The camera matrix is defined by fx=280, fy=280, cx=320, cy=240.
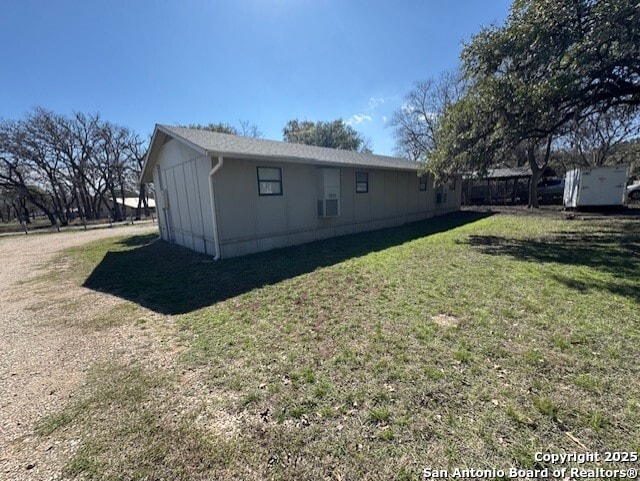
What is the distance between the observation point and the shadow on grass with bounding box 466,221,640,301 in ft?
14.7

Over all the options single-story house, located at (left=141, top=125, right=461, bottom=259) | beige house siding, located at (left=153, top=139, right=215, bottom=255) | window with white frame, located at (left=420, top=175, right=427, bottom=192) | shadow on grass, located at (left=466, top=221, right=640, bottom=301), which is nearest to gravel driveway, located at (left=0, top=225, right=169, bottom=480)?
beige house siding, located at (left=153, top=139, right=215, bottom=255)

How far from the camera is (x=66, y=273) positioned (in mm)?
7148

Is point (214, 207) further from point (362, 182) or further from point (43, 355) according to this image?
point (362, 182)

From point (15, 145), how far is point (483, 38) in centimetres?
3394

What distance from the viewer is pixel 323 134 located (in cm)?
3331

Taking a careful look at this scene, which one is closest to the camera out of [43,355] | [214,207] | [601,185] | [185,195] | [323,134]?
[43,355]

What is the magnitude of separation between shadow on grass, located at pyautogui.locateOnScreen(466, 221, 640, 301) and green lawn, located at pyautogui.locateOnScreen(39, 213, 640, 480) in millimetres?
88

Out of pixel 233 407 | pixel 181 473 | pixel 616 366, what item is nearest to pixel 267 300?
pixel 233 407

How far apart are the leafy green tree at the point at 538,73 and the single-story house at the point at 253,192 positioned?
3.28 meters

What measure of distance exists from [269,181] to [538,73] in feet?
25.6

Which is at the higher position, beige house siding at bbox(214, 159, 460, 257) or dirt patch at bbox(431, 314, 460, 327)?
beige house siding at bbox(214, 159, 460, 257)

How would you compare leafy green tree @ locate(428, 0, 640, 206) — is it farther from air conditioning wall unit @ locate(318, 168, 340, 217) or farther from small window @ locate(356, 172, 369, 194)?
air conditioning wall unit @ locate(318, 168, 340, 217)

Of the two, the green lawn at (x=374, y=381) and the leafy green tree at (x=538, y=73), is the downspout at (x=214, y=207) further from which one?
the leafy green tree at (x=538, y=73)

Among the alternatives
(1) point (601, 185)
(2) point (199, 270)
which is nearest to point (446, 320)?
(2) point (199, 270)
